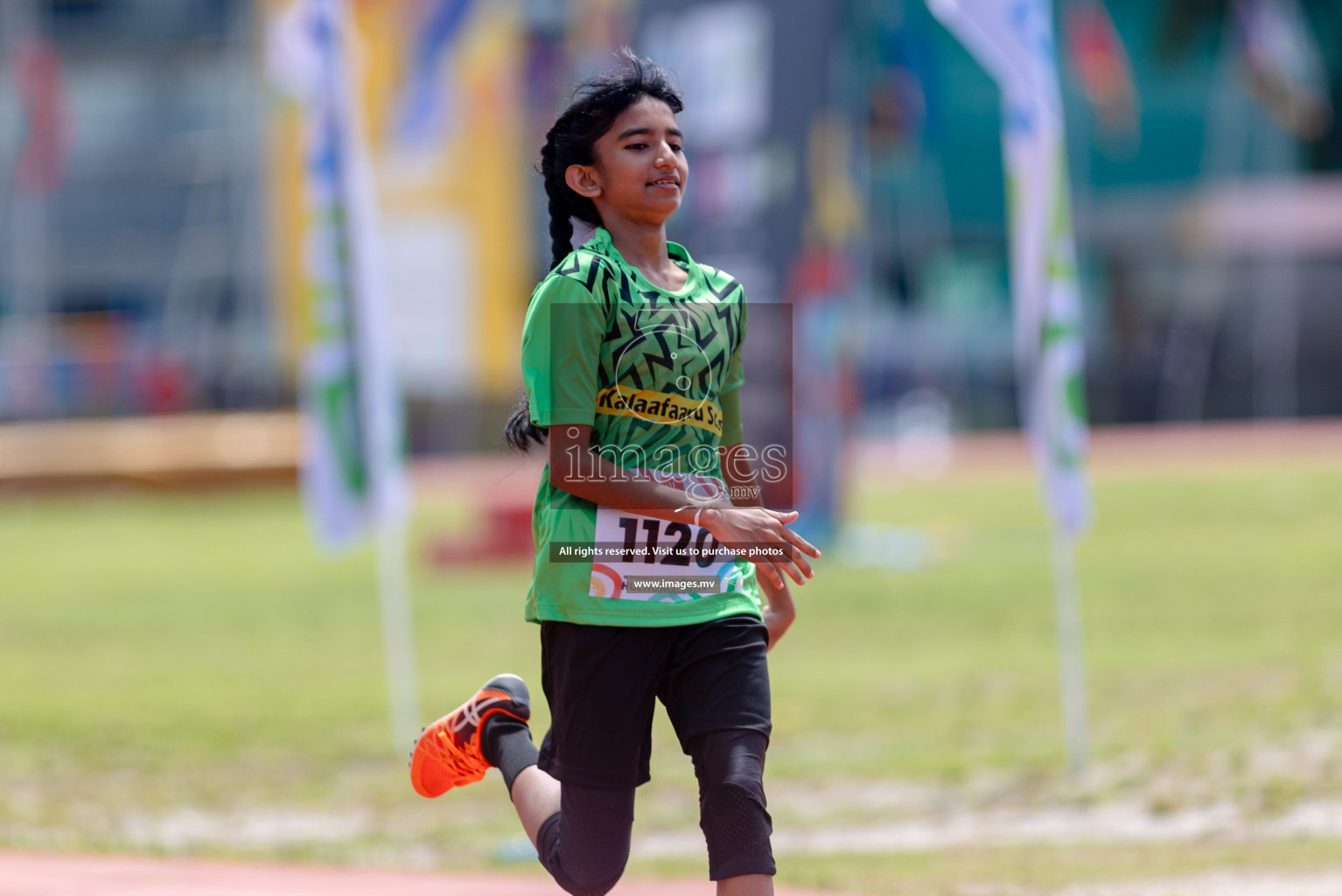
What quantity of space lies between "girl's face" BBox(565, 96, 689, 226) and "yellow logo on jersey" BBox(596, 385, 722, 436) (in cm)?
40

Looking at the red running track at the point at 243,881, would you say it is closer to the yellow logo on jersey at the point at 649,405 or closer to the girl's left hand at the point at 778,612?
the girl's left hand at the point at 778,612

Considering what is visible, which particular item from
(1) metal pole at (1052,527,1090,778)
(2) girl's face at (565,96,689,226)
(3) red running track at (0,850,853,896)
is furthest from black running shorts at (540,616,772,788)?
(1) metal pole at (1052,527,1090,778)

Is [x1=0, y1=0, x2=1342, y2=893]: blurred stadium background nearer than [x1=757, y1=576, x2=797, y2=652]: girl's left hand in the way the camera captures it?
No

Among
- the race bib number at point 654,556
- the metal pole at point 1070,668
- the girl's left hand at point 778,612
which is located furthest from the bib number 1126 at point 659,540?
the metal pole at point 1070,668

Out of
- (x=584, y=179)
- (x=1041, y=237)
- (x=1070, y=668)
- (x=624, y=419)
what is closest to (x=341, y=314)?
(x=1041, y=237)

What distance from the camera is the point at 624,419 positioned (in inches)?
136

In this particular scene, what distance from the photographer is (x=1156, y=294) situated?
47.0 metres

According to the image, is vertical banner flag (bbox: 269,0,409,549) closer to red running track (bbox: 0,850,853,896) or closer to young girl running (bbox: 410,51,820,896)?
red running track (bbox: 0,850,853,896)

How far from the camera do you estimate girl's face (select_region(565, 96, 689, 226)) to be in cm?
352

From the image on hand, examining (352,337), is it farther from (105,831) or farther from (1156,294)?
(1156,294)

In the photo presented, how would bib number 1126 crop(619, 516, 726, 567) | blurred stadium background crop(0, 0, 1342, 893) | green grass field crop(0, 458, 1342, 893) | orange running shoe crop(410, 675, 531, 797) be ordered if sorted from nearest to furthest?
bib number 1126 crop(619, 516, 726, 567), orange running shoe crop(410, 675, 531, 797), green grass field crop(0, 458, 1342, 893), blurred stadium background crop(0, 0, 1342, 893)

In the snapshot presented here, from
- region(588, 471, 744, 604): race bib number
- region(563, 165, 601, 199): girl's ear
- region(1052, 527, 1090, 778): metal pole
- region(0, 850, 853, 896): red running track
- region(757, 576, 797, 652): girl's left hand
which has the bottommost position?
region(0, 850, 853, 896): red running track

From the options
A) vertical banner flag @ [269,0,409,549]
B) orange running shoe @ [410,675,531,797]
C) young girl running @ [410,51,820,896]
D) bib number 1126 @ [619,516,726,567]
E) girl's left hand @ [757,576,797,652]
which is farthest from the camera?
vertical banner flag @ [269,0,409,549]

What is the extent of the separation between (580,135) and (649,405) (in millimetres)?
629
